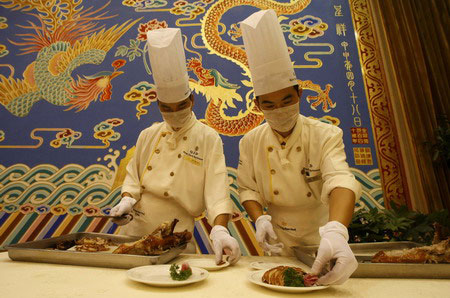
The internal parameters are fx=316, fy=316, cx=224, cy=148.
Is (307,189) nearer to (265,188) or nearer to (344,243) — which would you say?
(265,188)

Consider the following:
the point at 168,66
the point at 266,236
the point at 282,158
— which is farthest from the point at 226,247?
the point at 168,66

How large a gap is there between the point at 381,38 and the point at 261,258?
9.92 ft

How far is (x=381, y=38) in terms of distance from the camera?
3494 mm

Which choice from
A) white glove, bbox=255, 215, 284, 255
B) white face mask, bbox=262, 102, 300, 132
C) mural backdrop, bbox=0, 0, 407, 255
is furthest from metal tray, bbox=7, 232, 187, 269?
mural backdrop, bbox=0, 0, 407, 255

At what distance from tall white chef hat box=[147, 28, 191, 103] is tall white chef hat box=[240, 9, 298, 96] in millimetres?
471

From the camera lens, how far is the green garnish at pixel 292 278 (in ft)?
3.38

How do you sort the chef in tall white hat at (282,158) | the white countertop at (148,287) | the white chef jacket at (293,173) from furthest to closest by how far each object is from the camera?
the white chef jacket at (293,173), the chef in tall white hat at (282,158), the white countertop at (148,287)

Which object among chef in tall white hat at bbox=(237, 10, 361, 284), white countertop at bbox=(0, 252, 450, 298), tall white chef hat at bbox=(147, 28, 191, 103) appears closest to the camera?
white countertop at bbox=(0, 252, 450, 298)

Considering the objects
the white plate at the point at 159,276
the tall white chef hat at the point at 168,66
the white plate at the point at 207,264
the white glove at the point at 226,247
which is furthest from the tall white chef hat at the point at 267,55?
the white plate at the point at 159,276

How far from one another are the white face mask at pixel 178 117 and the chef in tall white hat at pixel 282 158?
0.41 metres

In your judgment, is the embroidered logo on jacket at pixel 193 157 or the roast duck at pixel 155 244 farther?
the embroidered logo on jacket at pixel 193 157

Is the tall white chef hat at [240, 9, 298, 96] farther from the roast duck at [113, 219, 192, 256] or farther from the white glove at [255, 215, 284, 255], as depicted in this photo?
the roast duck at [113, 219, 192, 256]

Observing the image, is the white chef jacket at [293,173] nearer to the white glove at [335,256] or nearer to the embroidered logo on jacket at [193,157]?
the embroidered logo on jacket at [193,157]

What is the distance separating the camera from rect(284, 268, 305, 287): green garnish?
1.03 metres
